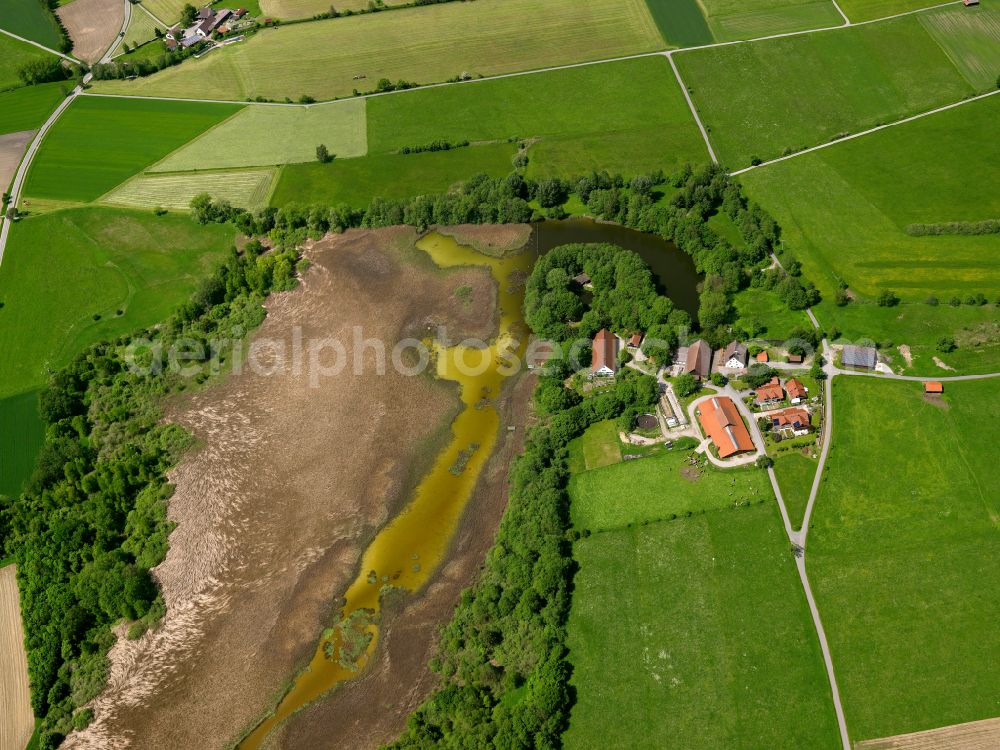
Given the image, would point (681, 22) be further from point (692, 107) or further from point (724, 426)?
point (724, 426)

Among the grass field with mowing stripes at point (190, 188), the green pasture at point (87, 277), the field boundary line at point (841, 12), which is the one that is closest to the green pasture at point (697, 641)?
the green pasture at point (87, 277)

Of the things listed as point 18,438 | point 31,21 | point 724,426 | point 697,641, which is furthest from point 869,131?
point 31,21

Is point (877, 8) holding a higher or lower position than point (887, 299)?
higher

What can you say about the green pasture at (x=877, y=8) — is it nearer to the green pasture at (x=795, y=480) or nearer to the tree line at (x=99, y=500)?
the green pasture at (x=795, y=480)

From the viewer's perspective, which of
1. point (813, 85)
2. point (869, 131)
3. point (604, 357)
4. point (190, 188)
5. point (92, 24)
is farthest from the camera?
point (92, 24)

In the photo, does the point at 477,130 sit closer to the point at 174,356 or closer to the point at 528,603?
the point at 174,356

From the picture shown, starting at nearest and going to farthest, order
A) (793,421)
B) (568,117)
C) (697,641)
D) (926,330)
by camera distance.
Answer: (697,641)
(793,421)
(926,330)
(568,117)

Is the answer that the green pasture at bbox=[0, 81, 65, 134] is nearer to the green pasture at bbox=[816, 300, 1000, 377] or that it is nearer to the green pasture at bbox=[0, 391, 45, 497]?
the green pasture at bbox=[0, 391, 45, 497]
